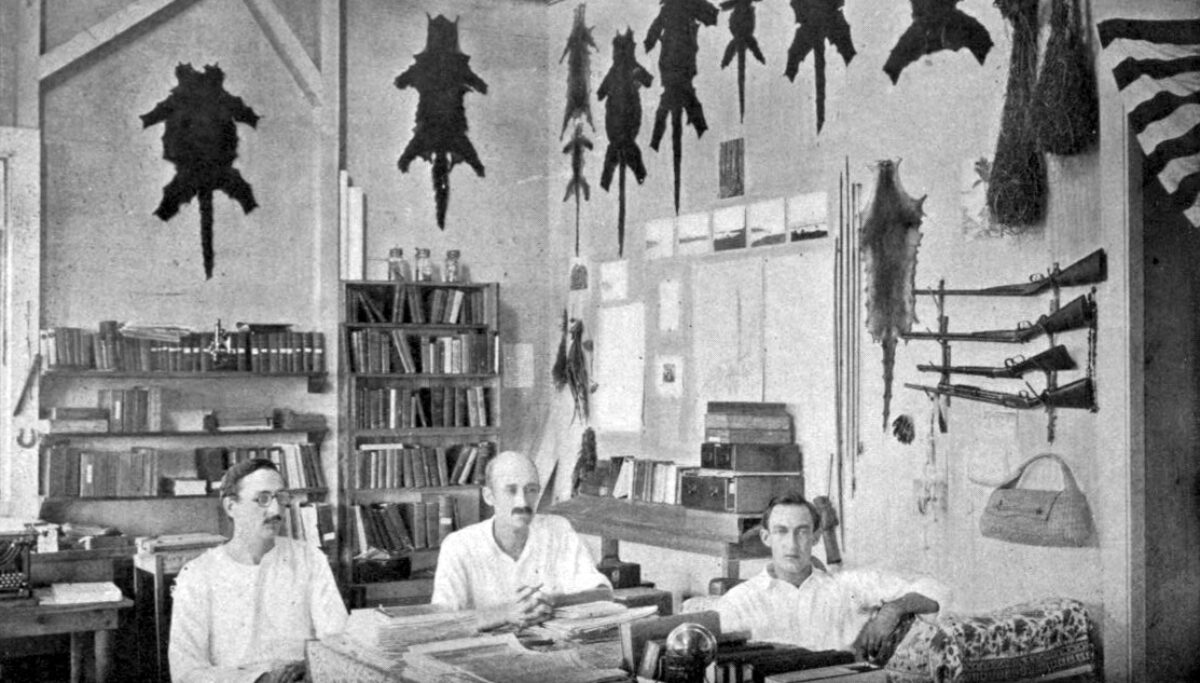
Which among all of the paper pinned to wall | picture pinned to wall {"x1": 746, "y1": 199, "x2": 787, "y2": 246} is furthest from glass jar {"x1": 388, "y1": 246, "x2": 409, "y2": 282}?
picture pinned to wall {"x1": 746, "y1": 199, "x2": 787, "y2": 246}

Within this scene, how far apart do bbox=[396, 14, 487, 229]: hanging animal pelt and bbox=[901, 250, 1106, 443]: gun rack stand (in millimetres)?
3928

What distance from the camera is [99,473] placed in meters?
7.39

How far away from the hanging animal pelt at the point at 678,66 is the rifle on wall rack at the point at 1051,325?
255 cm

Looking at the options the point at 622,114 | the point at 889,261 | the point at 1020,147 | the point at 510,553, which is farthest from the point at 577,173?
the point at 510,553

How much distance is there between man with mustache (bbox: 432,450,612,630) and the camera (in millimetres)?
4898

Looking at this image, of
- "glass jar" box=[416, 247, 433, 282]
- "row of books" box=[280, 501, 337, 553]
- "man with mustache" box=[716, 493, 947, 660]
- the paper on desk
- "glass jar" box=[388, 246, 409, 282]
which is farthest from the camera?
"glass jar" box=[416, 247, 433, 282]

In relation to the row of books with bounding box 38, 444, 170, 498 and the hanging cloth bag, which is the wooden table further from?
the hanging cloth bag

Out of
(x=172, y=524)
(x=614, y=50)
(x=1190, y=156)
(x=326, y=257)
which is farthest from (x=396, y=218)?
(x=1190, y=156)

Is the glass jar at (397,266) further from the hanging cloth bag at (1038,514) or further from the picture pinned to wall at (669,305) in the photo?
the hanging cloth bag at (1038,514)

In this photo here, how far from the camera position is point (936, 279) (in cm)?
599

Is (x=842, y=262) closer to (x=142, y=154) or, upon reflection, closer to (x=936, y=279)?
(x=936, y=279)

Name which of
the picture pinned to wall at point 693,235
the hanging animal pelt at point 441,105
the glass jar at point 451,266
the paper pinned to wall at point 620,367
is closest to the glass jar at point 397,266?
the glass jar at point 451,266

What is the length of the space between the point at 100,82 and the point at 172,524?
2.62 m

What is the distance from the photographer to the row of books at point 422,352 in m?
8.20
